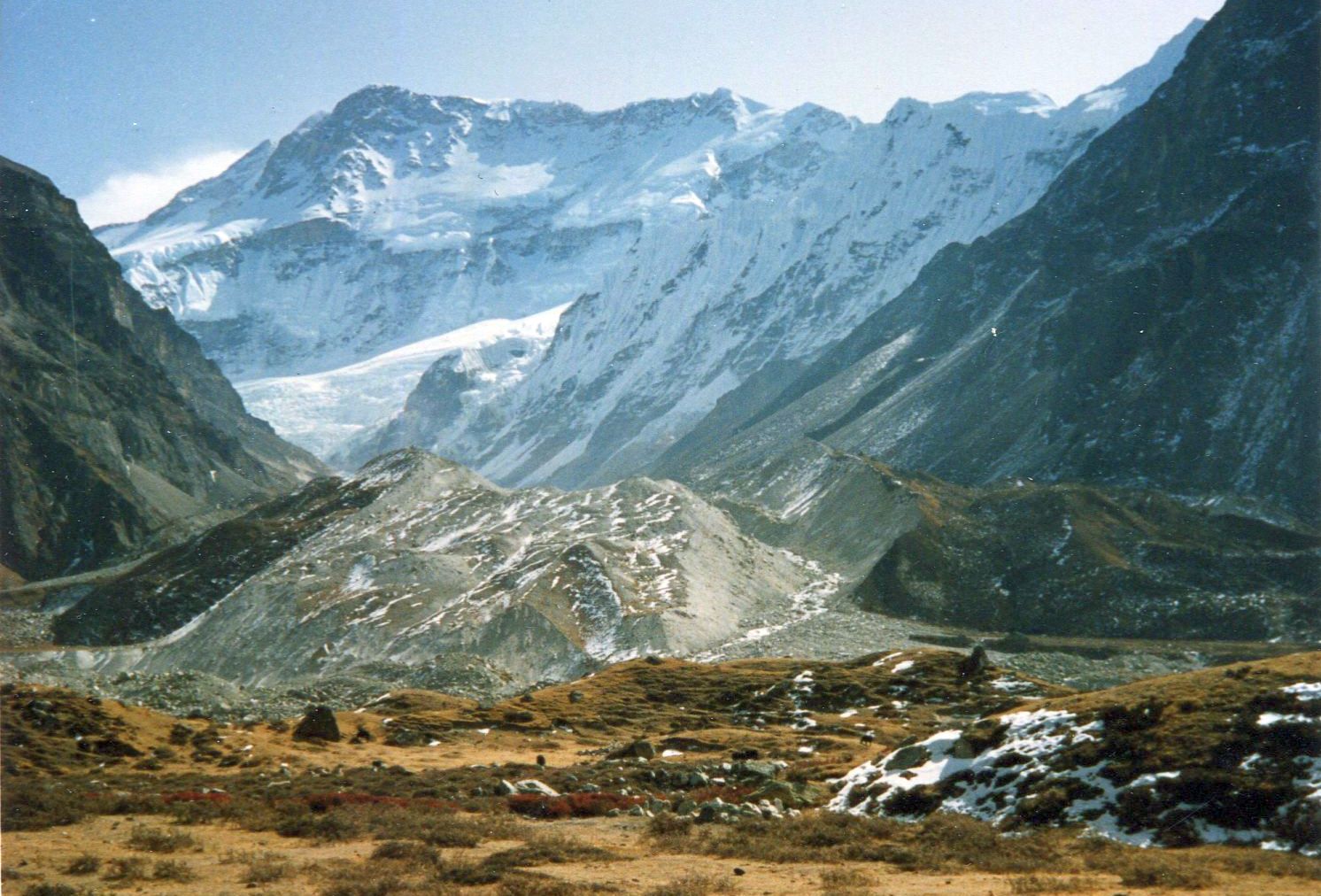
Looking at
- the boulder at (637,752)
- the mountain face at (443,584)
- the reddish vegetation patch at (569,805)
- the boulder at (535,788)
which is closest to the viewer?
the reddish vegetation patch at (569,805)

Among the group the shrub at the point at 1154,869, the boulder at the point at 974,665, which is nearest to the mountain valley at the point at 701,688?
the shrub at the point at 1154,869

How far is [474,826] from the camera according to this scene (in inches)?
1321

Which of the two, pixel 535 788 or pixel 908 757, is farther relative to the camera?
pixel 535 788

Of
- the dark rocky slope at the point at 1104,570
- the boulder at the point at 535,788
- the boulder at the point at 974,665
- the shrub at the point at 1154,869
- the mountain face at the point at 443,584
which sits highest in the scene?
the shrub at the point at 1154,869

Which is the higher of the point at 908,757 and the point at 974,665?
the point at 908,757

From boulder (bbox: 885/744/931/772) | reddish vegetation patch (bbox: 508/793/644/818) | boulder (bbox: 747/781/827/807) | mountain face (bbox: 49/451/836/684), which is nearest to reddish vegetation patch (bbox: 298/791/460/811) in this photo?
reddish vegetation patch (bbox: 508/793/644/818)

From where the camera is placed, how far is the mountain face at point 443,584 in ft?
380

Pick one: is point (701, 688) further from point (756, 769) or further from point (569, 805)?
point (569, 805)

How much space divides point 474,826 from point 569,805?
5240mm

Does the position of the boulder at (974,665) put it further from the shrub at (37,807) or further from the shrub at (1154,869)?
the shrub at (37,807)

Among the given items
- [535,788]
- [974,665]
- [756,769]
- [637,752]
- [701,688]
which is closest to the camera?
[535,788]

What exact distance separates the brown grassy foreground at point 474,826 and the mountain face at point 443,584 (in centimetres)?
4970

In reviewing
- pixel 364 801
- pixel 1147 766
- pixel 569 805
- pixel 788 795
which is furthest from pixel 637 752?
pixel 1147 766

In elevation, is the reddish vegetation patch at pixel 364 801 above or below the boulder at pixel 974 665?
above
